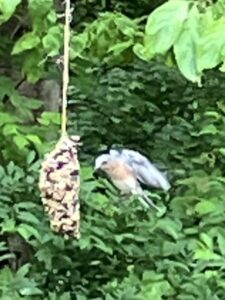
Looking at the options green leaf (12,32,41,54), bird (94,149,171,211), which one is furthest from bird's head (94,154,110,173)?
green leaf (12,32,41,54)

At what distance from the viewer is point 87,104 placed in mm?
3252

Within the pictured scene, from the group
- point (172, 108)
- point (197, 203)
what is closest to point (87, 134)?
point (172, 108)

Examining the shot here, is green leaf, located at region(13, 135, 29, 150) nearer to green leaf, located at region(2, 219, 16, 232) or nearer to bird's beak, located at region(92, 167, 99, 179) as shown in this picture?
bird's beak, located at region(92, 167, 99, 179)

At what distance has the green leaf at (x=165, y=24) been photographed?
146 cm

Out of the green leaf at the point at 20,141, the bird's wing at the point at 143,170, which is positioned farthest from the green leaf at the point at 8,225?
the bird's wing at the point at 143,170

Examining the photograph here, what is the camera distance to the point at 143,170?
9.01 ft

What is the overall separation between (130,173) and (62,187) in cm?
119

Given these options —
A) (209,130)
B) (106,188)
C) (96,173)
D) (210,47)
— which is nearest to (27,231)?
(106,188)

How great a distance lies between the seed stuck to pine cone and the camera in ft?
4.83

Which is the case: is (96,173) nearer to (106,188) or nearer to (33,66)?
(106,188)

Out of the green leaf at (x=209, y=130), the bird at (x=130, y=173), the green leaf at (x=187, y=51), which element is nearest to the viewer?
the green leaf at (x=187, y=51)

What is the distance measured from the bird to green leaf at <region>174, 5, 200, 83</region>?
1130 millimetres

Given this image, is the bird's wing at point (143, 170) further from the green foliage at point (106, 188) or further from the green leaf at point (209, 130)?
the green leaf at point (209, 130)

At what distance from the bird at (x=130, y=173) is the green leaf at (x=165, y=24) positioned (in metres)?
1.11
